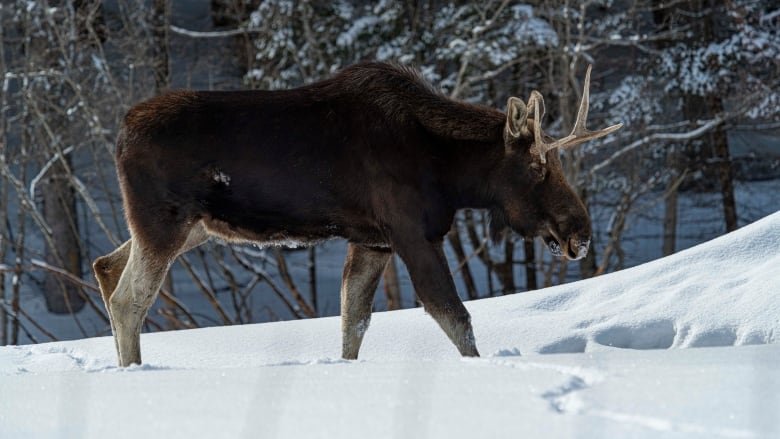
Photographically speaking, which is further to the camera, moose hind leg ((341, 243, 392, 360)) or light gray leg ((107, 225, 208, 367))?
moose hind leg ((341, 243, 392, 360))

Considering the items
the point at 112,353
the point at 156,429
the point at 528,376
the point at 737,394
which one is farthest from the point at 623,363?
the point at 112,353

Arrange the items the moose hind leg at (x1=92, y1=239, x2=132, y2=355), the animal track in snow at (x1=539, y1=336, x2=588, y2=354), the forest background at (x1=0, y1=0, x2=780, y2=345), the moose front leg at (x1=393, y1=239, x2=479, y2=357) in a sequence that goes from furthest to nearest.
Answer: the forest background at (x1=0, y1=0, x2=780, y2=345) → the moose hind leg at (x1=92, y1=239, x2=132, y2=355) → the animal track in snow at (x1=539, y1=336, x2=588, y2=354) → the moose front leg at (x1=393, y1=239, x2=479, y2=357)

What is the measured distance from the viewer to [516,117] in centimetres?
555

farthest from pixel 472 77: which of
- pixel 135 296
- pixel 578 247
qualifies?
pixel 135 296

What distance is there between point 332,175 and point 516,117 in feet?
3.30

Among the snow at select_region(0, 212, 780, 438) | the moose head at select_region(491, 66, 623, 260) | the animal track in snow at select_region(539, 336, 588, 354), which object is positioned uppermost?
the moose head at select_region(491, 66, 623, 260)

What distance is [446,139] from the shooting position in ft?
18.3

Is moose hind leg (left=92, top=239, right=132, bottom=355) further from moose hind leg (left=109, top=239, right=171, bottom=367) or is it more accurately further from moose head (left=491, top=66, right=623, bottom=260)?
moose head (left=491, top=66, right=623, bottom=260)

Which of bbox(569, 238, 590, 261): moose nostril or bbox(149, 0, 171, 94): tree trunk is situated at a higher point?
bbox(149, 0, 171, 94): tree trunk

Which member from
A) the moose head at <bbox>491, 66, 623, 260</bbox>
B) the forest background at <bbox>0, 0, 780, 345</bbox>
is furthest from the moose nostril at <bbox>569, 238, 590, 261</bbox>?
the forest background at <bbox>0, 0, 780, 345</bbox>

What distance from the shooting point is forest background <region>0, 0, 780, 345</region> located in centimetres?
1347

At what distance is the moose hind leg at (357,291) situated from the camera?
5.77 metres

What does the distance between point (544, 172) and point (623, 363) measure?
2327 mm

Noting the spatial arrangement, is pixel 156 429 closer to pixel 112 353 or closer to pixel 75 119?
pixel 112 353
